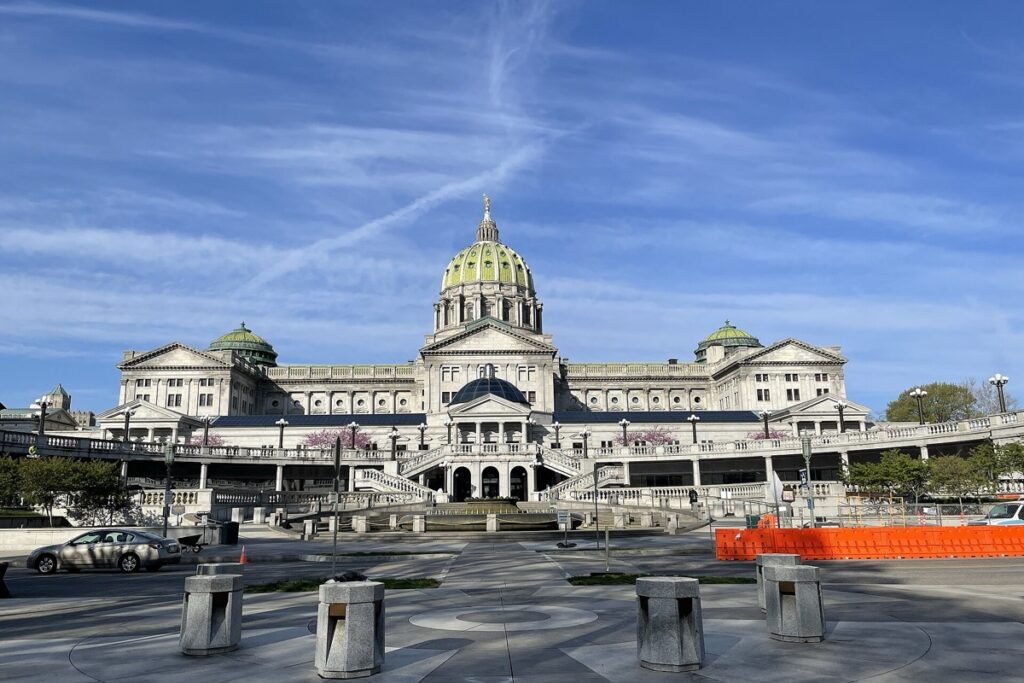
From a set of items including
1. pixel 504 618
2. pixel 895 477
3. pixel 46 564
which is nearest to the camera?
pixel 504 618

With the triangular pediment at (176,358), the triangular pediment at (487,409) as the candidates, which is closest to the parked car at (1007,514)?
the triangular pediment at (487,409)

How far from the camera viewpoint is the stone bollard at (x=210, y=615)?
11.4 metres

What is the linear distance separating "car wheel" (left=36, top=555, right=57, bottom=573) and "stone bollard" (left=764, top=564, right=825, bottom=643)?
23701 mm

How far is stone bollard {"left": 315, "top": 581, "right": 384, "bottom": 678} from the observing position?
32.9ft

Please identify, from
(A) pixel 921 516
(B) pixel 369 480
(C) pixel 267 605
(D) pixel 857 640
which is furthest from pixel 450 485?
(D) pixel 857 640

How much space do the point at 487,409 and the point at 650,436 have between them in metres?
23.2

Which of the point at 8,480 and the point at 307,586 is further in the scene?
the point at 8,480

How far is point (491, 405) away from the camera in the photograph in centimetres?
10031

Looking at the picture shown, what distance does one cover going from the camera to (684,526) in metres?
42.3

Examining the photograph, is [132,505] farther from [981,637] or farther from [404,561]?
[981,637]

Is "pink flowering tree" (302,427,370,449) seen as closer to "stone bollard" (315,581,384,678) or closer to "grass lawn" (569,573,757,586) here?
"grass lawn" (569,573,757,586)

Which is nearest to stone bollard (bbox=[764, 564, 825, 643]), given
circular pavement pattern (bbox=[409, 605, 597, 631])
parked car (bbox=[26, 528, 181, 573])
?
circular pavement pattern (bbox=[409, 605, 597, 631])

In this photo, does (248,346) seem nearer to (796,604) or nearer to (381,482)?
(381,482)

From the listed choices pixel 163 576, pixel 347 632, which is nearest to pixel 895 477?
pixel 163 576
